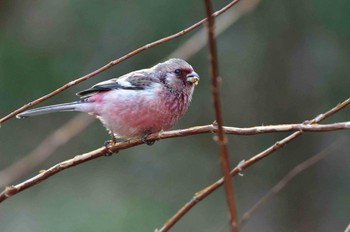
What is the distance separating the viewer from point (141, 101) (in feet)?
13.7

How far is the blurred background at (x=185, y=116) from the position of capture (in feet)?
25.8

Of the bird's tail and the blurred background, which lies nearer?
the bird's tail

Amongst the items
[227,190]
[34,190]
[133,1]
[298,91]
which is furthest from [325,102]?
[227,190]

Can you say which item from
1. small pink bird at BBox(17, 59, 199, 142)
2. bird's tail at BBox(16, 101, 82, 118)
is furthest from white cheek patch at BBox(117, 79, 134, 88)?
bird's tail at BBox(16, 101, 82, 118)

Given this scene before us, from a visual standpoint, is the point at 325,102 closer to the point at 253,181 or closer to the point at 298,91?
the point at 298,91

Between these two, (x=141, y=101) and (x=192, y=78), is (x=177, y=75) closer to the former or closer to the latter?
(x=192, y=78)

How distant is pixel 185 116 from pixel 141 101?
3.93 meters

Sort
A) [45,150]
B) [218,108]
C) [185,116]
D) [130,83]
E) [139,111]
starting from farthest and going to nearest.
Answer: [185,116] < [130,83] < [139,111] < [45,150] < [218,108]

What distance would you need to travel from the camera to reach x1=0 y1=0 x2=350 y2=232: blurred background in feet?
25.8

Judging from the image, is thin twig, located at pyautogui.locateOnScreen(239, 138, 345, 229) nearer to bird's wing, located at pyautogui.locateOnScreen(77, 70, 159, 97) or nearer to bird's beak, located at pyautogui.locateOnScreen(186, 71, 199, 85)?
bird's beak, located at pyautogui.locateOnScreen(186, 71, 199, 85)

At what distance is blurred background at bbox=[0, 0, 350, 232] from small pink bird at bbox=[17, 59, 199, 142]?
126 inches

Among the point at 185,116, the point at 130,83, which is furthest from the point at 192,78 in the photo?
the point at 185,116

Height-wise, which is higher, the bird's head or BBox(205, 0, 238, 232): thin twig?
BBox(205, 0, 238, 232): thin twig

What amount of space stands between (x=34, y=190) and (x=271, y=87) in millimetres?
2893
